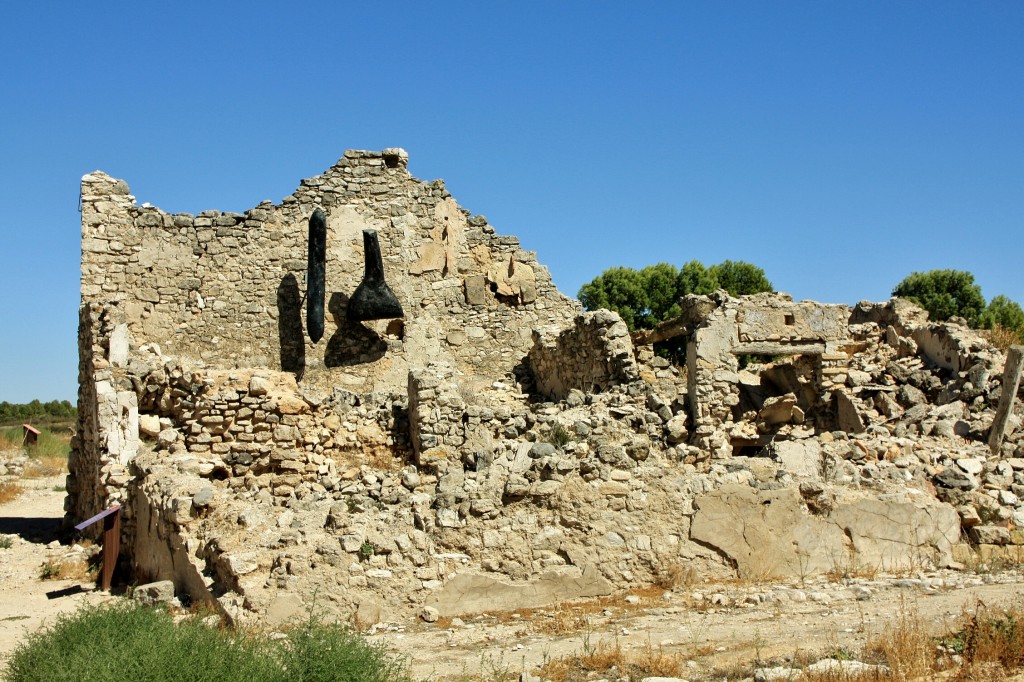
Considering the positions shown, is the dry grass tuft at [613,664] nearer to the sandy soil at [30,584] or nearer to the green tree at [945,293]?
the sandy soil at [30,584]

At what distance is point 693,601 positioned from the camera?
8.24 m

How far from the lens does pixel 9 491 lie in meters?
18.6

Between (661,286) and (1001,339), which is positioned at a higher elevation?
(661,286)

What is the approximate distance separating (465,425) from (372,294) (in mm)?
4583

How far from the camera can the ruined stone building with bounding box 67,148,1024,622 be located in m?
8.63

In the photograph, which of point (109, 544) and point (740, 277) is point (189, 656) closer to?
point (109, 544)

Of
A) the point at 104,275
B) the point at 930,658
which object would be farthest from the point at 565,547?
the point at 104,275

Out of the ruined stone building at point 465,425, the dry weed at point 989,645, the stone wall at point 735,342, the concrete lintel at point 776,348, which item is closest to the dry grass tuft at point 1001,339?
the ruined stone building at point 465,425

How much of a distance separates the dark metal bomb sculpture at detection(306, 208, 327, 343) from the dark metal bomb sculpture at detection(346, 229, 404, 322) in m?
0.52

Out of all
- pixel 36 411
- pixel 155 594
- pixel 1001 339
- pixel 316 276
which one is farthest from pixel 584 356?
pixel 36 411

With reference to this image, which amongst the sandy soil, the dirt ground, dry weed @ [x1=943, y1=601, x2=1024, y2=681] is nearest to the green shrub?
the dirt ground

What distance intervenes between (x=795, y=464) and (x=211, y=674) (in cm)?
687

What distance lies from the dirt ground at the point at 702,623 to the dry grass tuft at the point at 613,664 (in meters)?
0.09

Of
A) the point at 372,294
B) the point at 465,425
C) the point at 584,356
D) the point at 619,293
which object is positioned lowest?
the point at 465,425
